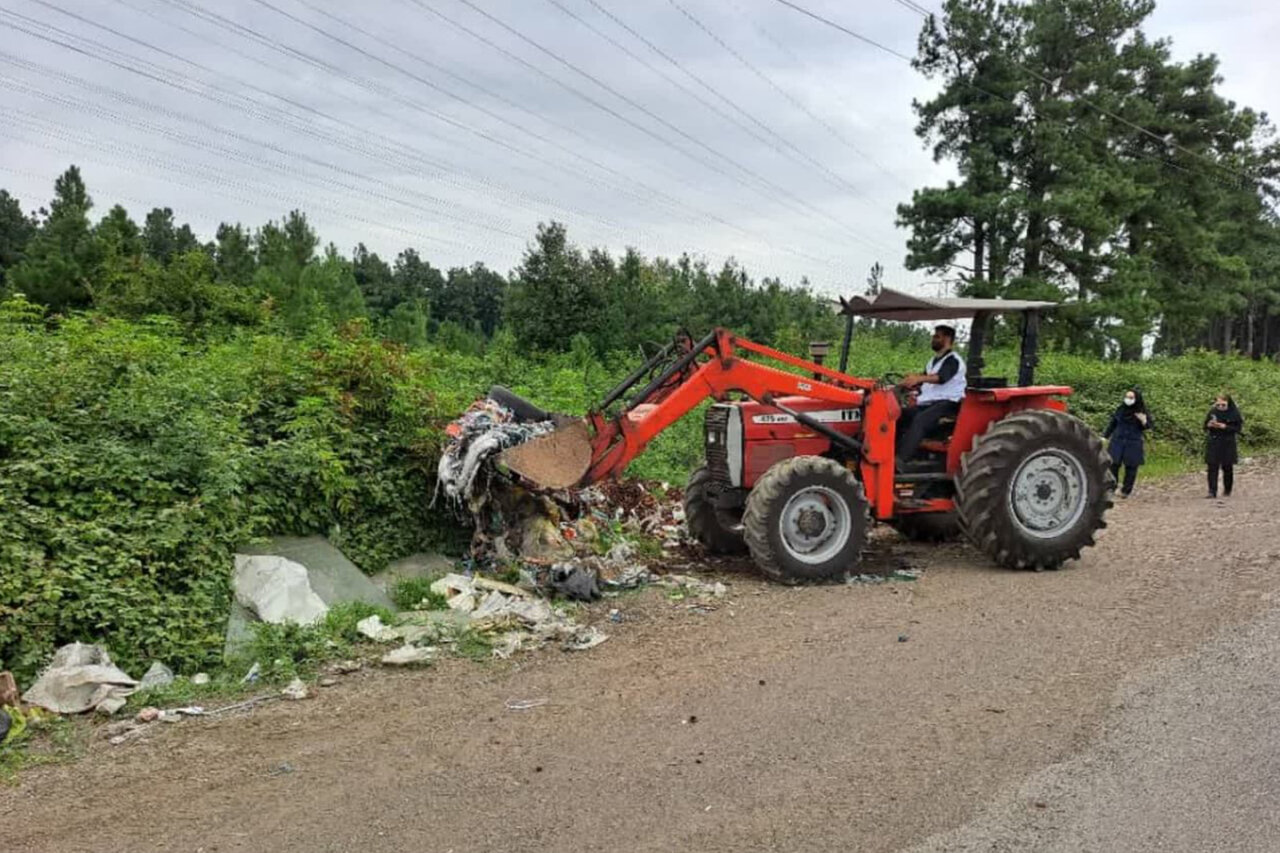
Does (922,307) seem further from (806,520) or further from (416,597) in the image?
(416,597)

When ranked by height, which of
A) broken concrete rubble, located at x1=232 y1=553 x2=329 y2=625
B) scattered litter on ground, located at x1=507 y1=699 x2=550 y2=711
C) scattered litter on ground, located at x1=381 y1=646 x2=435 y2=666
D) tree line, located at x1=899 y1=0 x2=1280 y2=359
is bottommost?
scattered litter on ground, located at x1=507 y1=699 x2=550 y2=711

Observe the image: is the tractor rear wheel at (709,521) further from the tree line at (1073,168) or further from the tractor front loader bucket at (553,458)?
the tree line at (1073,168)

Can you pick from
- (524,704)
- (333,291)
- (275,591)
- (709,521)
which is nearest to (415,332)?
(333,291)

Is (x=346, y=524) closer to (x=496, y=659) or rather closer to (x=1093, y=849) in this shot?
(x=496, y=659)

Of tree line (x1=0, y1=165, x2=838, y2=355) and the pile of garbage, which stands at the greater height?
tree line (x1=0, y1=165, x2=838, y2=355)

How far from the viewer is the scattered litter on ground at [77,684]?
5.31 meters

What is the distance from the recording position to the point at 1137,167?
3281 cm

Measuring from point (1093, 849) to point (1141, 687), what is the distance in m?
2.11

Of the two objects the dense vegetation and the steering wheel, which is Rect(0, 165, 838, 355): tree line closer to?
the dense vegetation

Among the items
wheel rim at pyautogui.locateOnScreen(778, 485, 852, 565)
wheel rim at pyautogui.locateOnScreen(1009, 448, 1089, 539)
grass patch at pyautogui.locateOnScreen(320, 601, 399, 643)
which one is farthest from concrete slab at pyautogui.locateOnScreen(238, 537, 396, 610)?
wheel rim at pyautogui.locateOnScreen(1009, 448, 1089, 539)

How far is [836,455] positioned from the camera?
29.0 ft

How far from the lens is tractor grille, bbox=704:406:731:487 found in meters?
8.70

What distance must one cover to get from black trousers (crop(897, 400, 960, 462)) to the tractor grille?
166 centimetres

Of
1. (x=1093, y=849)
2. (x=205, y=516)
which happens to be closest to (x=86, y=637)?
(x=205, y=516)
